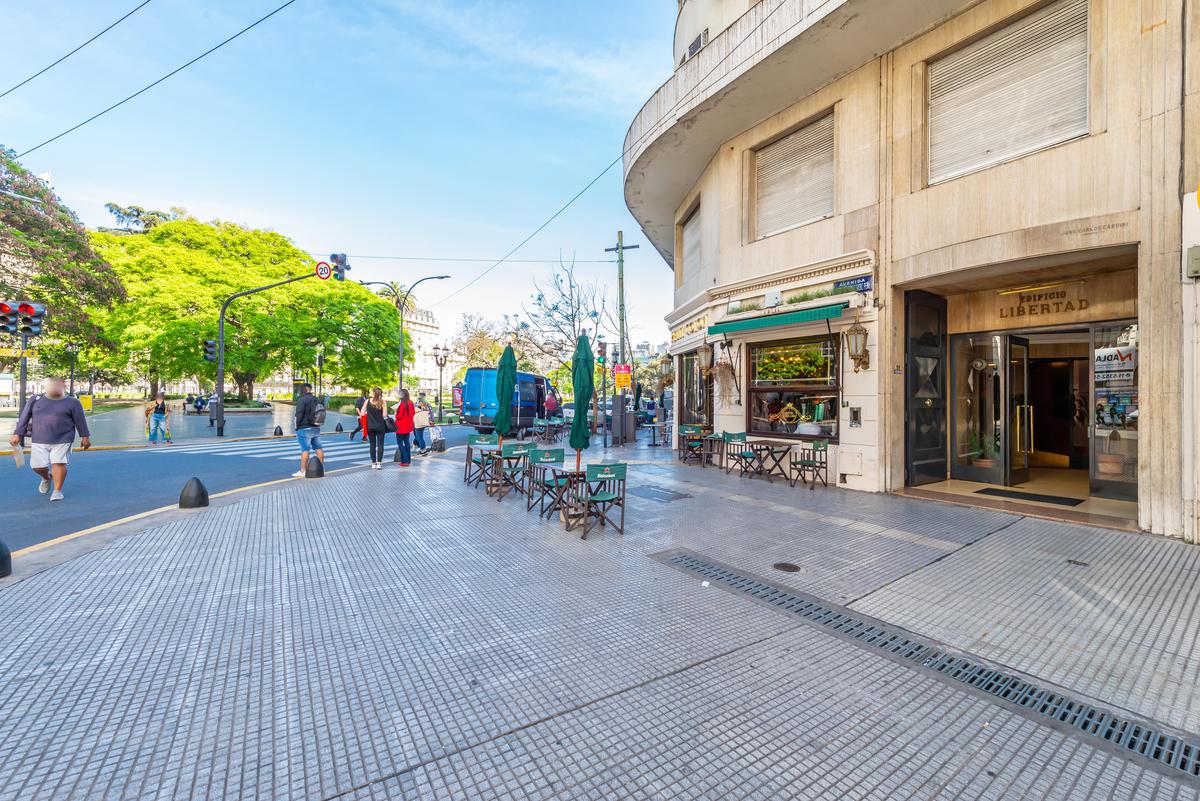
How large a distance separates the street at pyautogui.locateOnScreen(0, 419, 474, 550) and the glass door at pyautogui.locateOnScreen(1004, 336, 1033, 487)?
14304mm

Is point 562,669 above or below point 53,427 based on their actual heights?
below

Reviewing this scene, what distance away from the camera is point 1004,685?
3021 mm

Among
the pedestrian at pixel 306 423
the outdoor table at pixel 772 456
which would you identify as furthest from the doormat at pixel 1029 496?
the pedestrian at pixel 306 423

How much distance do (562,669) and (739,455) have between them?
8625 millimetres

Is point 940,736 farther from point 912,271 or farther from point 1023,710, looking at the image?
point 912,271

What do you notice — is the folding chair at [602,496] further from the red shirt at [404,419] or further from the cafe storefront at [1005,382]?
the red shirt at [404,419]

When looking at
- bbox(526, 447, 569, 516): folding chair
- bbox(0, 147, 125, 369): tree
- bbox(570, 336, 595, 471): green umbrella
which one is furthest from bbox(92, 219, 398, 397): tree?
bbox(570, 336, 595, 471): green umbrella

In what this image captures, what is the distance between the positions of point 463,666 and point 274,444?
17.2m

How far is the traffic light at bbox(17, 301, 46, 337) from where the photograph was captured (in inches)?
493

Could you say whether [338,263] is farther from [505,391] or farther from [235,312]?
[235,312]

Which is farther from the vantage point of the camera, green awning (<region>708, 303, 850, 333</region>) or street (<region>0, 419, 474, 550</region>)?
green awning (<region>708, 303, 850, 333</region>)

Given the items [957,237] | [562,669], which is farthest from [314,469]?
[957,237]

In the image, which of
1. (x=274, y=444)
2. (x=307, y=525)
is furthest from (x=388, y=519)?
(x=274, y=444)

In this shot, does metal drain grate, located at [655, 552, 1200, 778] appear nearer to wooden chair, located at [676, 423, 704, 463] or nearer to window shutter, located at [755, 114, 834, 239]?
wooden chair, located at [676, 423, 704, 463]
